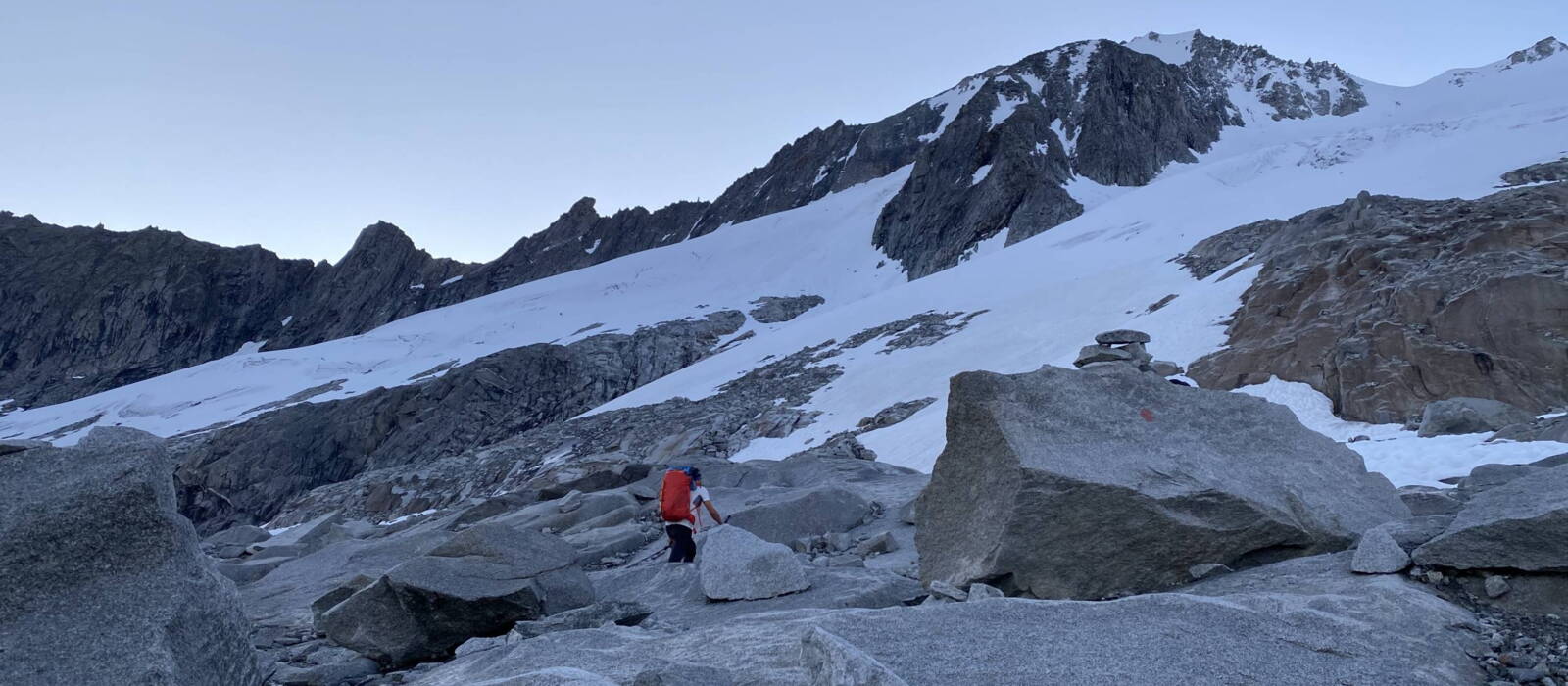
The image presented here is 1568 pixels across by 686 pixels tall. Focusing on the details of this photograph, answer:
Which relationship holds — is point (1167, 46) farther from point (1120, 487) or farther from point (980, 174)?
point (1120, 487)

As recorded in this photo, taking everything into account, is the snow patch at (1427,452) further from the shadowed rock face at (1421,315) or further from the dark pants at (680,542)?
the dark pants at (680,542)

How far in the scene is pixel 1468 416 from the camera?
12508 millimetres

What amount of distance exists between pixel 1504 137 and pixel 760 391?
35464 millimetres

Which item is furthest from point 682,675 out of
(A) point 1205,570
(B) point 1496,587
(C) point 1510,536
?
(C) point 1510,536

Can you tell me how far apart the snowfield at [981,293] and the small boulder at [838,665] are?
980 cm

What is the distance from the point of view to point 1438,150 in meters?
41.7

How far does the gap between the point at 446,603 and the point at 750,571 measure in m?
2.42

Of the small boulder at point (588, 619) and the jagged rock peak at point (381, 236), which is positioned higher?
the jagged rock peak at point (381, 236)

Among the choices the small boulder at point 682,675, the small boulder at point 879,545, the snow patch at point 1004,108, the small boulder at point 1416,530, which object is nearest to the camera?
the small boulder at point 682,675

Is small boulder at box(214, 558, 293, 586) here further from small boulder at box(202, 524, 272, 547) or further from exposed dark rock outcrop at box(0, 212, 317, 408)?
exposed dark rock outcrop at box(0, 212, 317, 408)

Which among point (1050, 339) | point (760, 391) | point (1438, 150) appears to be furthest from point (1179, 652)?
point (1438, 150)

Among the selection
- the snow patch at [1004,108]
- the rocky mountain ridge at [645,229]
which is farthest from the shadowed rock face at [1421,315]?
the snow patch at [1004,108]

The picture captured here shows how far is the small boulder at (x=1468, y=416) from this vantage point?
12.4 metres

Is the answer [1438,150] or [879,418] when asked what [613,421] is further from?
[1438,150]
